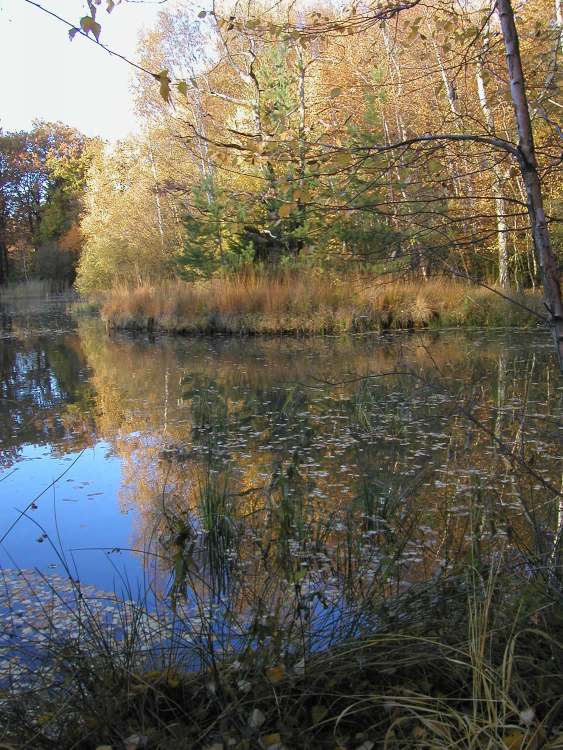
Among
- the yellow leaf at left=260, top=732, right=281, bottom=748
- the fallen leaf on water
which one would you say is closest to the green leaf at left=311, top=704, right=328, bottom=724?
the yellow leaf at left=260, top=732, right=281, bottom=748

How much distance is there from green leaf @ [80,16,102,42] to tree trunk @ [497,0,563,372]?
4.47 feet

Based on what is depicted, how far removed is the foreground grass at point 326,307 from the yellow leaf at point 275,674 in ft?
41.9

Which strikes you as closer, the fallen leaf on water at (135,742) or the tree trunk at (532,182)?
the fallen leaf on water at (135,742)

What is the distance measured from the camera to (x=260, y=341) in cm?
1536

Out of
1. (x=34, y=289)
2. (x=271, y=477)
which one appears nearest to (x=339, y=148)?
(x=271, y=477)

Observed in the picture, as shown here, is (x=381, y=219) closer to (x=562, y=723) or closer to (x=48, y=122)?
(x=562, y=723)

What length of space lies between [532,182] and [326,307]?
45.2ft

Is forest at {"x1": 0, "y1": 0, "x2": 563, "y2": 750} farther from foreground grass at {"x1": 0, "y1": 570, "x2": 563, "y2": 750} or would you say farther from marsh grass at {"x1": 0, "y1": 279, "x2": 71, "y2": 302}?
marsh grass at {"x1": 0, "y1": 279, "x2": 71, "y2": 302}

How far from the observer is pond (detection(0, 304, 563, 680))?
3.39m

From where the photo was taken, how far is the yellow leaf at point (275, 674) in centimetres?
216

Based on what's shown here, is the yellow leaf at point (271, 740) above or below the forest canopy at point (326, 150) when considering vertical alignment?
below

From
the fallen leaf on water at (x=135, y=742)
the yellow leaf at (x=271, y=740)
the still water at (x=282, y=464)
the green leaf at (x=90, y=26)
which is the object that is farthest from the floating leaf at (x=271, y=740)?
the green leaf at (x=90, y=26)

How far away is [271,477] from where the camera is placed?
5.20 m

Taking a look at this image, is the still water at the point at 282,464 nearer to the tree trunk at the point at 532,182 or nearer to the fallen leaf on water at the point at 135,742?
the tree trunk at the point at 532,182
